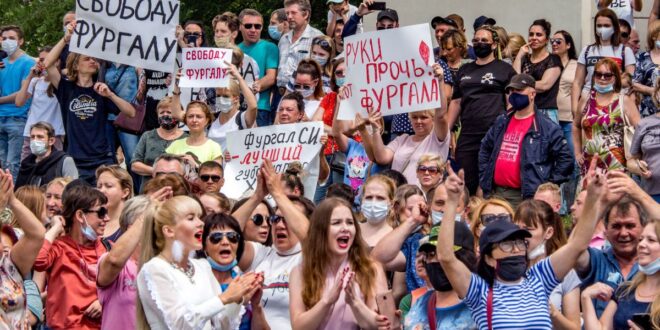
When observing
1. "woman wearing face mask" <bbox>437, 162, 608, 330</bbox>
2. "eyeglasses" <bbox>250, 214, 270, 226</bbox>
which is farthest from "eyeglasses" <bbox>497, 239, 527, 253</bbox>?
"eyeglasses" <bbox>250, 214, 270, 226</bbox>

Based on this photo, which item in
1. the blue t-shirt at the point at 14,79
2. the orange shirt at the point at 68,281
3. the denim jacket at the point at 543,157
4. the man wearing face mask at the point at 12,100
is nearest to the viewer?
the orange shirt at the point at 68,281

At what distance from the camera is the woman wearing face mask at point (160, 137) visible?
16531 millimetres

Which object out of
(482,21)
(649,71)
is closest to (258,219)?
(649,71)

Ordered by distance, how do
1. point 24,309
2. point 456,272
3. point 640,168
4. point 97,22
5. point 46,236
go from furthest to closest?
point 97,22 → point 640,168 → point 46,236 → point 24,309 → point 456,272

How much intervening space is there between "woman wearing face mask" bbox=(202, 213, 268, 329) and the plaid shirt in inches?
283

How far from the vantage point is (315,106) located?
643 inches

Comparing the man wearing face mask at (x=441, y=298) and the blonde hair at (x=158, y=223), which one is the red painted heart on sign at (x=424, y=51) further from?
the blonde hair at (x=158, y=223)

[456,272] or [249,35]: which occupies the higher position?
[249,35]

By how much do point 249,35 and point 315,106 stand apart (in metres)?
2.20

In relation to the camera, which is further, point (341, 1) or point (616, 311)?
point (341, 1)

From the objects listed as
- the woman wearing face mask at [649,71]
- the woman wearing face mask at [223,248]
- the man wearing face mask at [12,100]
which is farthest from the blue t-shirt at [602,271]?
the man wearing face mask at [12,100]

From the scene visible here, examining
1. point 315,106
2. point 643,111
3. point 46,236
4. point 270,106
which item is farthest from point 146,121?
point 46,236

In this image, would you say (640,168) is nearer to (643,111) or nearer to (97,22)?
(643,111)

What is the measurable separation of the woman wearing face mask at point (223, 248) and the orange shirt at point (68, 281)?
3.69ft
